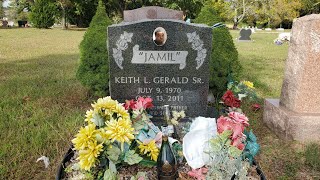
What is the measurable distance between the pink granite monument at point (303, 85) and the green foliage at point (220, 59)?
3.88 ft

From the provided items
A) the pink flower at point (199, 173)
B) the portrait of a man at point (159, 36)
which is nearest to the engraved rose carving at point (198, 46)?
the portrait of a man at point (159, 36)

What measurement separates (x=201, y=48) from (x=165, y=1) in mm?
30077

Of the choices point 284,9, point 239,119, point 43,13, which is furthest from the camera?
point 284,9

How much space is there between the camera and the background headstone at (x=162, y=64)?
3.60 meters

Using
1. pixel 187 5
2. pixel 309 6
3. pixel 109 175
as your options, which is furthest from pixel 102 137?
pixel 309 6

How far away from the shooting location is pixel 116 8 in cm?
3522

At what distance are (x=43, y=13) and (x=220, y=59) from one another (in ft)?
99.8

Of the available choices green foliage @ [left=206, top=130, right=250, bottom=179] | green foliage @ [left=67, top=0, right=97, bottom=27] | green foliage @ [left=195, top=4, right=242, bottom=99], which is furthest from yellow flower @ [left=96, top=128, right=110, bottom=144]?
green foliage @ [left=67, top=0, right=97, bottom=27]

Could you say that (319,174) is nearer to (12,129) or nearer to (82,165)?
(82,165)

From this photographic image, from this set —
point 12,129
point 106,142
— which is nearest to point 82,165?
point 106,142

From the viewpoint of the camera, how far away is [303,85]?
12.4 feet

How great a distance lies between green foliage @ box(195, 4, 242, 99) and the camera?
4895mm

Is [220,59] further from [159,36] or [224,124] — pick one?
[224,124]

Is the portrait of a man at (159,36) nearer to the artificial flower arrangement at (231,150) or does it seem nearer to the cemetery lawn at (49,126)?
the artificial flower arrangement at (231,150)
